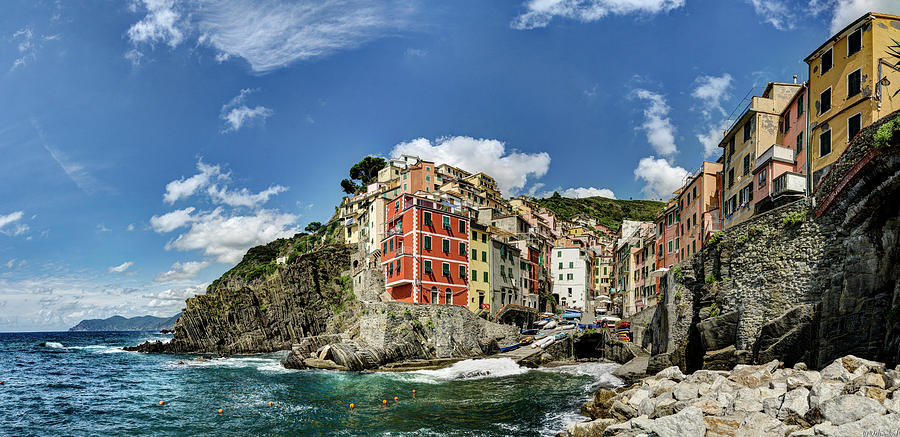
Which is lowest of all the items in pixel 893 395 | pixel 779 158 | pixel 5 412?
pixel 5 412

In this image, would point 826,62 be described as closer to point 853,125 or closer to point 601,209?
point 853,125

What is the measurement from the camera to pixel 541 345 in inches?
1874

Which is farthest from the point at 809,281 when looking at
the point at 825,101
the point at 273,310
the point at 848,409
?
the point at 273,310

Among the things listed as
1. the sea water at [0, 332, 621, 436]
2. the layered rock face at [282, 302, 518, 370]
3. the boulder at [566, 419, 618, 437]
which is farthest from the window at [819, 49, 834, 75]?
the layered rock face at [282, 302, 518, 370]

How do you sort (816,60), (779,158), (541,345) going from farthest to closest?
1. (541,345)
2. (779,158)
3. (816,60)

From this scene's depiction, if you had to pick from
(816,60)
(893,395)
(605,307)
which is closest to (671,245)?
(816,60)

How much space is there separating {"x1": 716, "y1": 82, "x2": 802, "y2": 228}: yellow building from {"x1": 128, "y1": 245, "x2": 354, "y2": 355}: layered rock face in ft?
140

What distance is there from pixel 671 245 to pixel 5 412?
160 feet

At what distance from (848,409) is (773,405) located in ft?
6.89

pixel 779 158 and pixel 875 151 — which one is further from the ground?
pixel 779 158

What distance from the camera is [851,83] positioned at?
24.2m

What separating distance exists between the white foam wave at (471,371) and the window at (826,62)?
2656 centimetres

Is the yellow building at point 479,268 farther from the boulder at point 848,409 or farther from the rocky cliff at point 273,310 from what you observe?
the boulder at point 848,409

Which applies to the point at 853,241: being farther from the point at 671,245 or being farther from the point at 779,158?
the point at 671,245
